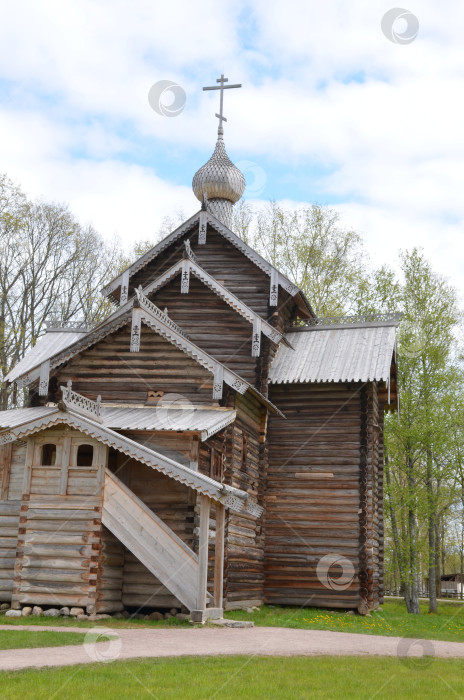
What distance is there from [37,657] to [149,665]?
1.47m

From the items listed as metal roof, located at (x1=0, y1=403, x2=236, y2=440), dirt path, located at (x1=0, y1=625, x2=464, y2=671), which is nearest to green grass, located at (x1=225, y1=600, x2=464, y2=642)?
dirt path, located at (x1=0, y1=625, x2=464, y2=671)

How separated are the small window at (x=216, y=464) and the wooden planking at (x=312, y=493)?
178 inches

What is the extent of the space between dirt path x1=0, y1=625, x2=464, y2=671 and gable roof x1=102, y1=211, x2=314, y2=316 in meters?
11.2

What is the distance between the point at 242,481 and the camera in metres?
21.4

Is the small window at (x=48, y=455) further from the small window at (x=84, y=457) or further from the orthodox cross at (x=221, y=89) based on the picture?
the orthodox cross at (x=221, y=89)

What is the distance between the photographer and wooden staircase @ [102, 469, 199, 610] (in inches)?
626

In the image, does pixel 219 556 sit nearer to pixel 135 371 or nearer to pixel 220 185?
pixel 135 371

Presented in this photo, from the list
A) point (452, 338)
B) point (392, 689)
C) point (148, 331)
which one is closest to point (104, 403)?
point (148, 331)

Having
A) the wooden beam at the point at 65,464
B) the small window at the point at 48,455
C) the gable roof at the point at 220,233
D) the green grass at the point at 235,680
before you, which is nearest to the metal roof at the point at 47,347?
the gable roof at the point at 220,233

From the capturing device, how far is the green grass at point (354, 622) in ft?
58.2

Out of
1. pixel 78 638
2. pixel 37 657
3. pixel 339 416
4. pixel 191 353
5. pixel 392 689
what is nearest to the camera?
pixel 392 689

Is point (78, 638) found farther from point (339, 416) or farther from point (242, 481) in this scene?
point (339, 416)

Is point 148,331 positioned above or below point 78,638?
above

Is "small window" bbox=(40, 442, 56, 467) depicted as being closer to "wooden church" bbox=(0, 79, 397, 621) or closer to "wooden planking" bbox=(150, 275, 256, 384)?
"wooden church" bbox=(0, 79, 397, 621)
